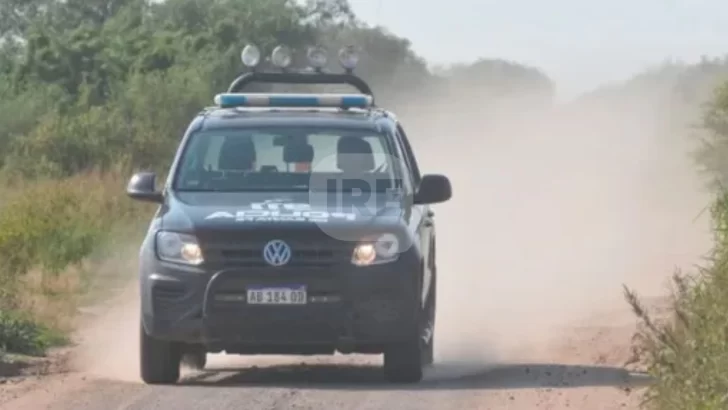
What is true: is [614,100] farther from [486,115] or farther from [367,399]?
[367,399]

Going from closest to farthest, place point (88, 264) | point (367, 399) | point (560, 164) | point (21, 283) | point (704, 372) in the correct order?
point (704, 372), point (367, 399), point (21, 283), point (88, 264), point (560, 164)

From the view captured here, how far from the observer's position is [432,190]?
11930mm

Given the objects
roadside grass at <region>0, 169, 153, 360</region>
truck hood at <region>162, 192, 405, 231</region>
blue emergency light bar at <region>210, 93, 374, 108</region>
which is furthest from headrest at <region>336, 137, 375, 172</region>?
roadside grass at <region>0, 169, 153, 360</region>

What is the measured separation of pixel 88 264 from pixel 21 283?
2.35 m

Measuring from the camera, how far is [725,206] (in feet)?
40.0

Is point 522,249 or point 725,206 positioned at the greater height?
point 725,206

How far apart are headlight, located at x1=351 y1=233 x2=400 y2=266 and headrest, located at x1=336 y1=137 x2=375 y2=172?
1.34 meters

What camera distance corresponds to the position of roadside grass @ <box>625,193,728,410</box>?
8.77m

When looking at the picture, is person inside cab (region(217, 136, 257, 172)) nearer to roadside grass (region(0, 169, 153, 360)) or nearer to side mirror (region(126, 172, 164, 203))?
side mirror (region(126, 172, 164, 203))

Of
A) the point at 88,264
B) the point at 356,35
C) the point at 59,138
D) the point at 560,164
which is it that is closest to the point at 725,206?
the point at 88,264

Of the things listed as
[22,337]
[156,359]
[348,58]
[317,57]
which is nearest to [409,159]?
[348,58]

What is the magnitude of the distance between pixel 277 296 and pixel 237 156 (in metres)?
1.69

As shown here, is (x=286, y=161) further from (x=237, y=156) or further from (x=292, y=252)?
(x=292, y=252)

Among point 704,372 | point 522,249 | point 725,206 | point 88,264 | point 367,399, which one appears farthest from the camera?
point 522,249
